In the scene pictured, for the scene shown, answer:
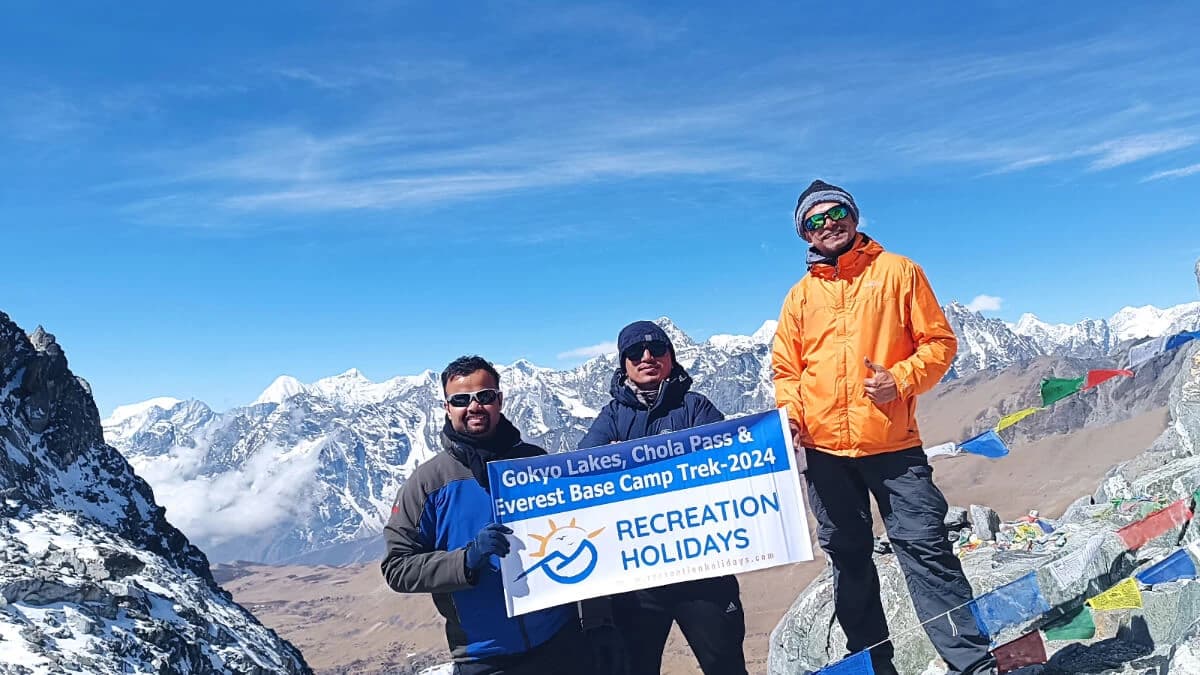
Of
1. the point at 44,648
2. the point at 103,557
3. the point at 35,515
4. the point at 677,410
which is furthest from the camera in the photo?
the point at 35,515

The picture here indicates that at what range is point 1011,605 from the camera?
9688 millimetres

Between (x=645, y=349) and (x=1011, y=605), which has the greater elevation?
Answer: (x=645, y=349)

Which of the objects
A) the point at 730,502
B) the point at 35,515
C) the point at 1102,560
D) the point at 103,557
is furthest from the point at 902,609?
the point at 35,515

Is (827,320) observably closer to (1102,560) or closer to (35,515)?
(1102,560)

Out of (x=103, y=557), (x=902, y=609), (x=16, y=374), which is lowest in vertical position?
(x=902, y=609)

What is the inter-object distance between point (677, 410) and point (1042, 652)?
545 centimetres

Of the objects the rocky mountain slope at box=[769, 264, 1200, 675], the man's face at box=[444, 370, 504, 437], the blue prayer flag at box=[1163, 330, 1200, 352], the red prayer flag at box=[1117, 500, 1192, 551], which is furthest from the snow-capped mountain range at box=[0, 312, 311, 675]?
the blue prayer flag at box=[1163, 330, 1200, 352]

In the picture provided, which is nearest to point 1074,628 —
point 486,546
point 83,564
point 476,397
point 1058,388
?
point 1058,388

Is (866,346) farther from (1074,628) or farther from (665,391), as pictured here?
(1074,628)

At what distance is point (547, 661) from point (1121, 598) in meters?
7.37

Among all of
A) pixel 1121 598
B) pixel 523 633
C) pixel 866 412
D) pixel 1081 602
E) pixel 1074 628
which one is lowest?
pixel 1074 628

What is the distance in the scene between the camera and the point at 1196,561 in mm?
9656

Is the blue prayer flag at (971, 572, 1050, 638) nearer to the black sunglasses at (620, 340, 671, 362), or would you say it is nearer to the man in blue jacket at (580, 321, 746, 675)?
the man in blue jacket at (580, 321, 746, 675)

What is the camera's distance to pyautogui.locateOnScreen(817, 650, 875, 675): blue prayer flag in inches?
293
